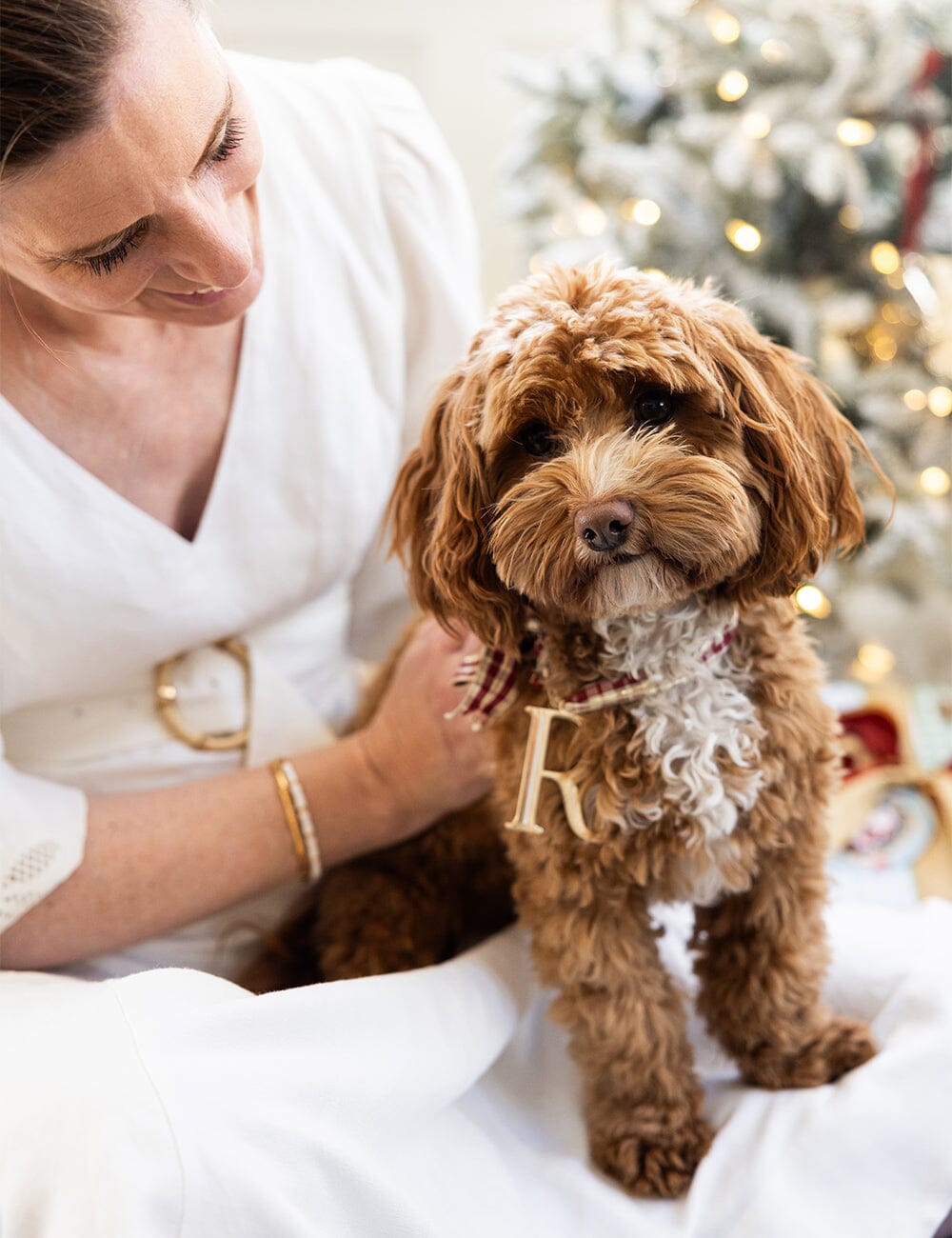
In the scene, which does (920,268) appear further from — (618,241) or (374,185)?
(374,185)

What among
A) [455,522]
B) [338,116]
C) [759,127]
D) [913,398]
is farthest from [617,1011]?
[759,127]

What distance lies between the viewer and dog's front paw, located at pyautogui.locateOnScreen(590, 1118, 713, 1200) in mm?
1061

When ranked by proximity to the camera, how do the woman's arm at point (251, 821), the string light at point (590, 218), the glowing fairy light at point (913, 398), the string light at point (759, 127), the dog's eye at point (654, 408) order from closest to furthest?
the dog's eye at point (654, 408)
the woman's arm at point (251, 821)
the string light at point (759, 127)
the glowing fairy light at point (913, 398)
the string light at point (590, 218)

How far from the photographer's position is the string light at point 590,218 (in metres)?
2.16

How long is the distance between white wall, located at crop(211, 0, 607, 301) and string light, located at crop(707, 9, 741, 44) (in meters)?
0.94

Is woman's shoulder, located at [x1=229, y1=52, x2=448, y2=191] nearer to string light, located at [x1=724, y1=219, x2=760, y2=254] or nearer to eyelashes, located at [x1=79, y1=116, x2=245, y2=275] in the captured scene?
eyelashes, located at [x1=79, y1=116, x2=245, y2=275]

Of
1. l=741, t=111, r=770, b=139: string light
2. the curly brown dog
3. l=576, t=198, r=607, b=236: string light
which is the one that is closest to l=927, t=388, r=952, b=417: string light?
l=741, t=111, r=770, b=139: string light

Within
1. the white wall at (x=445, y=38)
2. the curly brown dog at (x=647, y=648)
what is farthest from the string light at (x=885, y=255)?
the curly brown dog at (x=647, y=648)

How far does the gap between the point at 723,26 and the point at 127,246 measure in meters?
1.48

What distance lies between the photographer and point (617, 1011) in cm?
108

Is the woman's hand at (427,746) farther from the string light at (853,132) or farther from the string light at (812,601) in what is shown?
the string light at (853,132)

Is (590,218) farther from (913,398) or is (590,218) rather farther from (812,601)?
(812,601)

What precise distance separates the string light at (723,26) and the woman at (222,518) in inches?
35.8

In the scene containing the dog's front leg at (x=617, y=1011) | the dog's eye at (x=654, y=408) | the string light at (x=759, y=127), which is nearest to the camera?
the dog's eye at (x=654, y=408)
